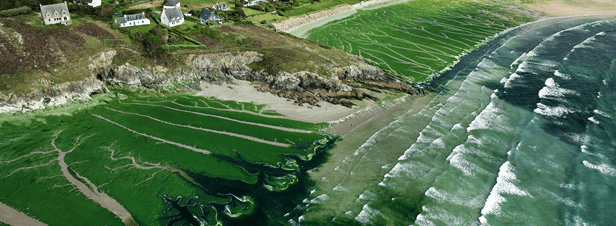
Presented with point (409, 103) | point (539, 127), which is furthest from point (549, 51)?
point (409, 103)

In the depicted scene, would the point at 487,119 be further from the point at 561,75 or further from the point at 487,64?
the point at 487,64

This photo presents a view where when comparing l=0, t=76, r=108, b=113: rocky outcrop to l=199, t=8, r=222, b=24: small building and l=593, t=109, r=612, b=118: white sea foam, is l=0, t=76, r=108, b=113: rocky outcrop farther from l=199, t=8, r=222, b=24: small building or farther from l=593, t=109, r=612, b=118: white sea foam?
l=593, t=109, r=612, b=118: white sea foam

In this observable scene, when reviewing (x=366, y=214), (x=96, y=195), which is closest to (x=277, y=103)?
(x=366, y=214)

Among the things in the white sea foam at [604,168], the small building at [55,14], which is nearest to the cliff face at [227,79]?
the small building at [55,14]

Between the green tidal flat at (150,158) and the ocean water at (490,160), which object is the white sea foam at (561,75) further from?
the green tidal flat at (150,158)

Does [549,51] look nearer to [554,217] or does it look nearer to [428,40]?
[428,40]

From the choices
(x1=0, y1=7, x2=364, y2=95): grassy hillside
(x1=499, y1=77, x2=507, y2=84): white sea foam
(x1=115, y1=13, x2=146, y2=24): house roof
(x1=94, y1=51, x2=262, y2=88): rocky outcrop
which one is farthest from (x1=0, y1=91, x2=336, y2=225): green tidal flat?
(x1=499, y1=77, x2=507, y2=84): white sea foam
